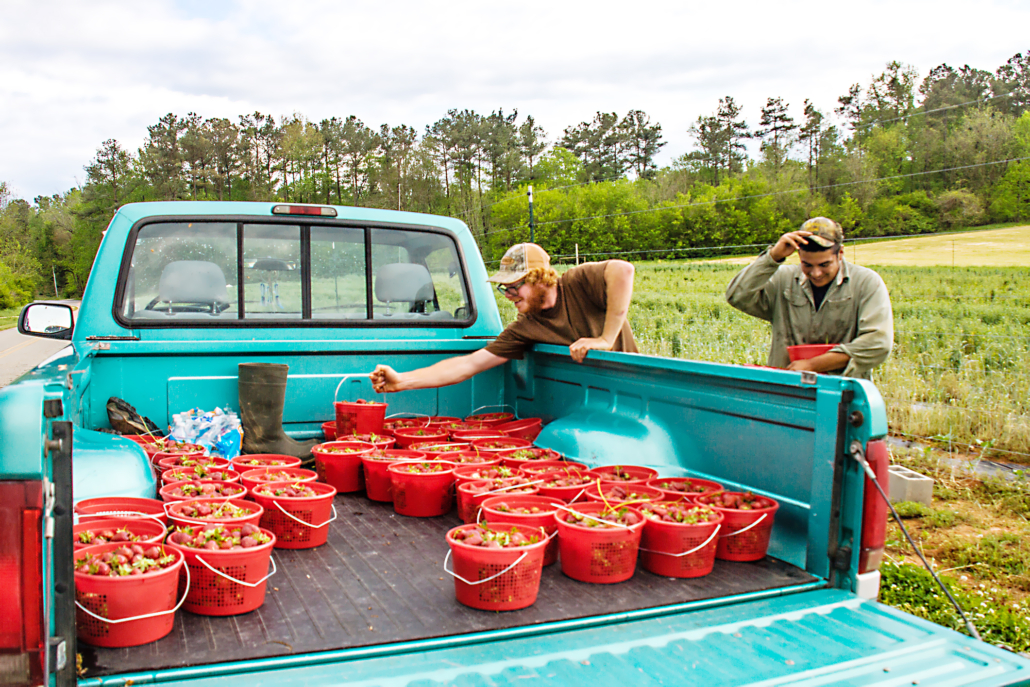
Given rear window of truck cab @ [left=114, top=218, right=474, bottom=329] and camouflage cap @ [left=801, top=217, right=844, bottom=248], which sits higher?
camouflage cap @ [left=801, top=217, right=844, bottom=248]

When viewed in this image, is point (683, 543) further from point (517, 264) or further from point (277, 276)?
point (277, 276)

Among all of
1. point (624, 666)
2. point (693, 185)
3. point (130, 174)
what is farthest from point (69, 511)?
point (130, 174)

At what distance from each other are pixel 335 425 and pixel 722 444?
7.07ft

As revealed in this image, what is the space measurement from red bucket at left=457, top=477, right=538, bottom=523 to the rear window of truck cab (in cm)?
155

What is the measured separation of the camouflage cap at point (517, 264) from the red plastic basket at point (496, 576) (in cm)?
212

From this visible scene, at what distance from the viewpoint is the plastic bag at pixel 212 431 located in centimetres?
363

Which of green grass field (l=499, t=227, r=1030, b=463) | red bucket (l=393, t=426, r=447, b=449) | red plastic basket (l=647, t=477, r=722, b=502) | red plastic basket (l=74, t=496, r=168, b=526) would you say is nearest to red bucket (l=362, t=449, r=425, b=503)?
red bucket (l=393, t=426, r=447, b=449)

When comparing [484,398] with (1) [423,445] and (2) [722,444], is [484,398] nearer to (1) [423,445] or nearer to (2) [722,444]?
(1) [423,445]

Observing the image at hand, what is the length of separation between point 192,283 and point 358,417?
3.79 feet

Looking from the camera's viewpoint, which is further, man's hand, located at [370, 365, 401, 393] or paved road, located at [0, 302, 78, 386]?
paved road, located at [0, 302, 78, 386]

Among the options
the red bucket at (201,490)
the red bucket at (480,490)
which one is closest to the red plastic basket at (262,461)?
the red bucket at (201,490)

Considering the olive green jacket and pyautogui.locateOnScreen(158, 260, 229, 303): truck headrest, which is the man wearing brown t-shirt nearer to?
the olive green jacket

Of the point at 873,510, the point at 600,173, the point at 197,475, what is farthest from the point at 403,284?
the point at 600,173

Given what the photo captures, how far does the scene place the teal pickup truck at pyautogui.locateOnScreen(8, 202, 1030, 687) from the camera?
1.61 m
